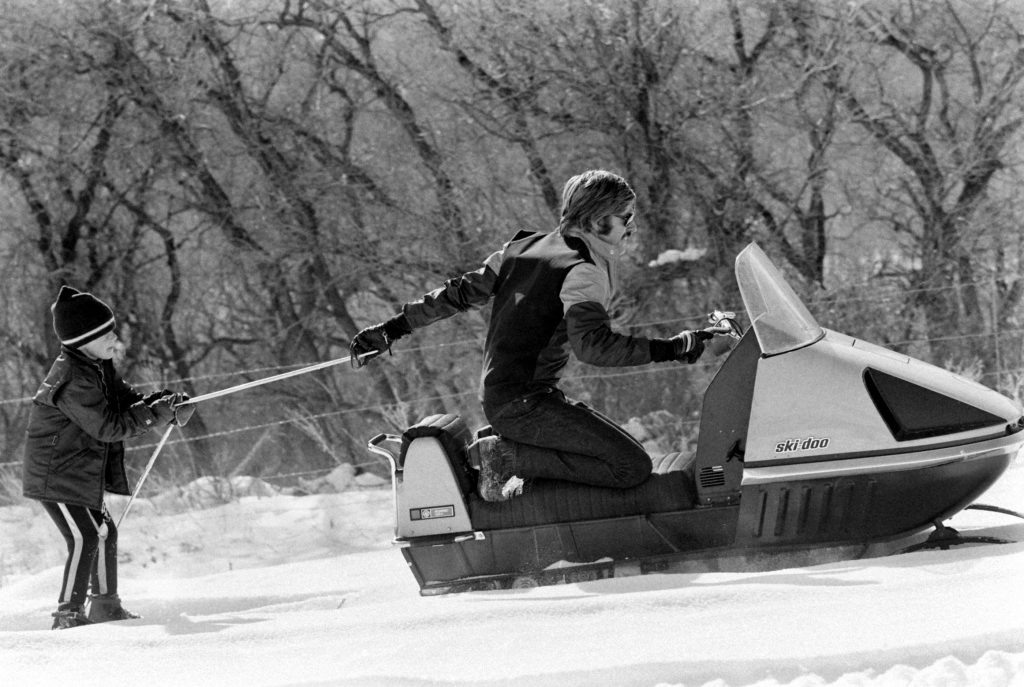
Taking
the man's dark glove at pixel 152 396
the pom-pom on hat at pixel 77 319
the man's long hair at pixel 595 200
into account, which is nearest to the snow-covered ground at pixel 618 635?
the man's dark glove at pixel 152 396

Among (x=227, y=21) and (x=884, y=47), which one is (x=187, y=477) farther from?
(x=884, y=47)

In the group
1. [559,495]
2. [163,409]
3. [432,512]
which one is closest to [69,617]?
[163,409]

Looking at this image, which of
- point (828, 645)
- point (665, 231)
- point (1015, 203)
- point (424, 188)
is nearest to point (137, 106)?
point (424, 188)

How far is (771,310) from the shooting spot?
387 centimetres

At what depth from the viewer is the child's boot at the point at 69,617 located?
443 cm

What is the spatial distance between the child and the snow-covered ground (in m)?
0.33

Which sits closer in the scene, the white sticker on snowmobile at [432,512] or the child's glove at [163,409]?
the white sticker on snowmobile at [432,512]

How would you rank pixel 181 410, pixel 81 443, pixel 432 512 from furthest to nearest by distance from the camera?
pixel 181 410
pixel 81 443
pixel 432 512

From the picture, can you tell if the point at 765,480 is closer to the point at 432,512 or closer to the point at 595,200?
the point at 595,200

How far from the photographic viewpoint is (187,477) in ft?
29.3

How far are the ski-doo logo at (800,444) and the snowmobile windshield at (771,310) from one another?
314mm

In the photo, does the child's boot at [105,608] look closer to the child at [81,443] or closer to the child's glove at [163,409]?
the child at [81,443]

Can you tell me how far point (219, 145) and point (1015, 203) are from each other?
6.88 m

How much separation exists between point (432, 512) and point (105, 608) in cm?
149
